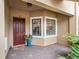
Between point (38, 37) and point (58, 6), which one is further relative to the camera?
point (38, 37)

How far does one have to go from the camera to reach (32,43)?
9.38 m

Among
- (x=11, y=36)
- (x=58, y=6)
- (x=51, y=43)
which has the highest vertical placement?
(x=58, y=6)

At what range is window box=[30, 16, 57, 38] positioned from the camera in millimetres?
8875

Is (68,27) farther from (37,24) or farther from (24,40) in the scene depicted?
(24,40)

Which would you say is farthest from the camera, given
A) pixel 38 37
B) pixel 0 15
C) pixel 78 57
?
pixel 38 37

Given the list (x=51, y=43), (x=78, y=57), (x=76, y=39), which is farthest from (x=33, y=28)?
(x=78, y=57)

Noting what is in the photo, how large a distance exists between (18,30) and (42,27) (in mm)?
1836

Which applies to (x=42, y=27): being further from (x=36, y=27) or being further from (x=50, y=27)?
(x=50, y=27)

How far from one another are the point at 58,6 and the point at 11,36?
13.2 feet

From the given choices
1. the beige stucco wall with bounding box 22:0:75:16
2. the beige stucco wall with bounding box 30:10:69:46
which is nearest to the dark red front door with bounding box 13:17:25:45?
the beige stucco wall with bounding box 30:10:69:46

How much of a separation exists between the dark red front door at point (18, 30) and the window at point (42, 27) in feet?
2.44

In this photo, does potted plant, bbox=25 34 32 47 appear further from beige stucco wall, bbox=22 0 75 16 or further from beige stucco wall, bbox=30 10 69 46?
beige stucco wall, bbox=22 0 75 16

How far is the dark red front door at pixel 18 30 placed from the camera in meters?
8.64

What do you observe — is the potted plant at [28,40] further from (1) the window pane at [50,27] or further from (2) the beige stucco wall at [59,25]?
(1) the window pane at [50,27]
